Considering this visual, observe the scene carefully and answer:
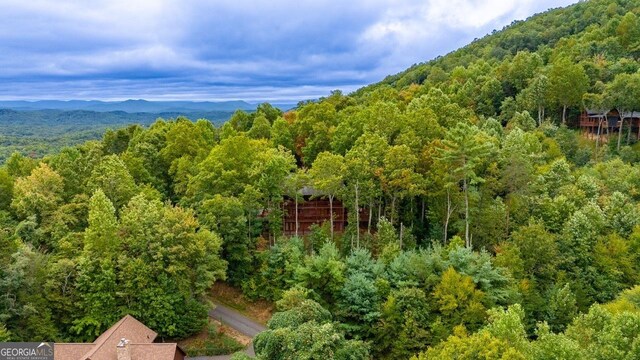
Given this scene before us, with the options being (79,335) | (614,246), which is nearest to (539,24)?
Answer: (614,246)

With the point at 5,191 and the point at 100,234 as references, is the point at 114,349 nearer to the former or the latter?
the point at 100,234

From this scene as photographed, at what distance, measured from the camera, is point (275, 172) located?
118 ft

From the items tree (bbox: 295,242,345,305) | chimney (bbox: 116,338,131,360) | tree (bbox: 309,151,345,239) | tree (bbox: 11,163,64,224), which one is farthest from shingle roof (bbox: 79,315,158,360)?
tree (bbox: 309,151,345,239)

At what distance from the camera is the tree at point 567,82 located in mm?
52562

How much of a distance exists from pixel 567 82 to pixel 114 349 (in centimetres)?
5272

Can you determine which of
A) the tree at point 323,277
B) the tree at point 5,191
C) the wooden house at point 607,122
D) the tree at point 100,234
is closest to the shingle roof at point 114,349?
the tree at point 100,234

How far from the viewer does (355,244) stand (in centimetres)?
3578

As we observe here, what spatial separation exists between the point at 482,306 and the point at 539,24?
9952 cm

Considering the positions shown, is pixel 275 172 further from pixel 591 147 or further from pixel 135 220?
pixel 591 147

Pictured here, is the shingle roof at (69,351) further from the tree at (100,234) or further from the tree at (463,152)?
the tree at (463,152)

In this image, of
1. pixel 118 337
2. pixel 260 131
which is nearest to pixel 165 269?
pixel 118 337

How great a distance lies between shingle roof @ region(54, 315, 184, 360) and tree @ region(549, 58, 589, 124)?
49.2 meters

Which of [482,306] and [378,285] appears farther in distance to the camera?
[378,285]
